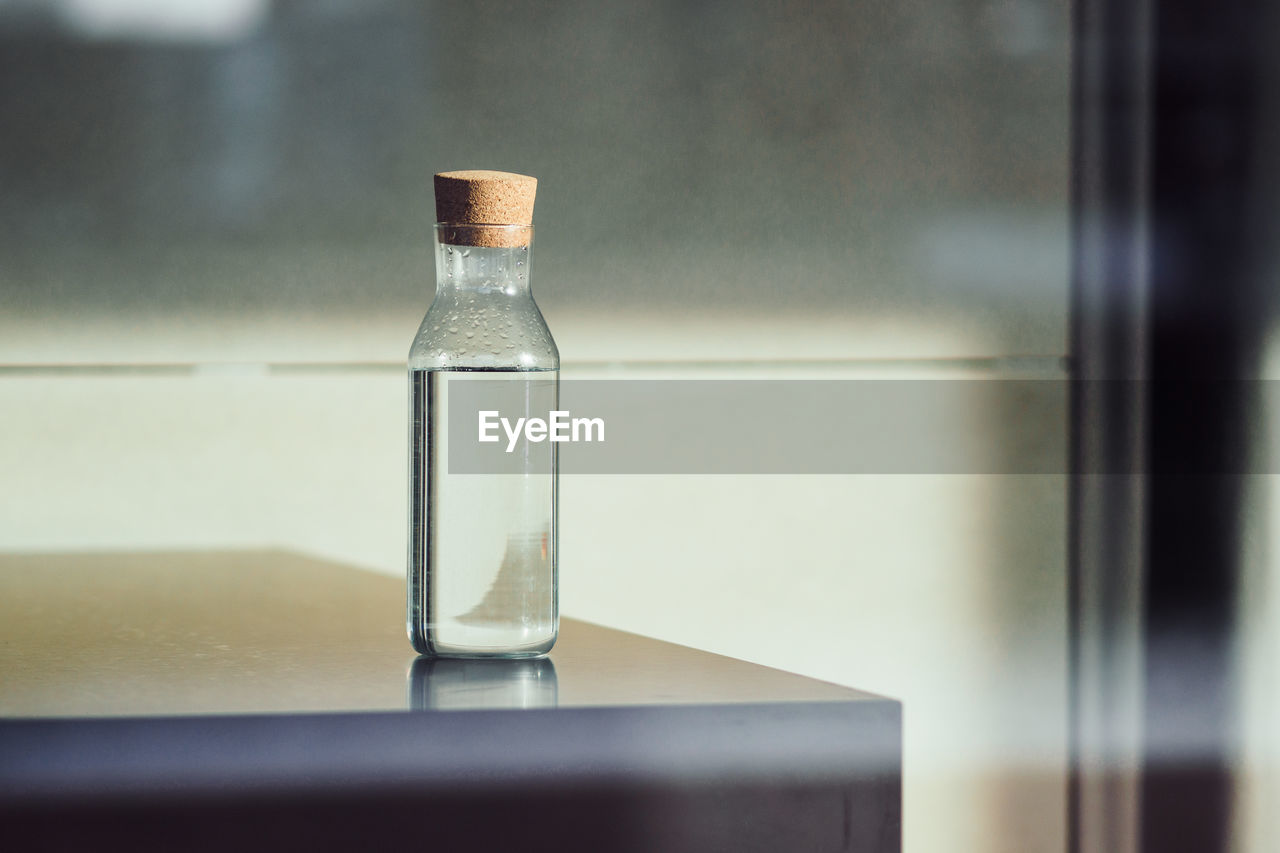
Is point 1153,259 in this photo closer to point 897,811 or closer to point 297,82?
point 297,82

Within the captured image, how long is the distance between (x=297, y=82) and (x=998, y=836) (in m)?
1.34

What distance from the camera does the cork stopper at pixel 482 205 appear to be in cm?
65

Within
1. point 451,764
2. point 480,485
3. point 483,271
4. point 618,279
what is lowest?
point 451,764

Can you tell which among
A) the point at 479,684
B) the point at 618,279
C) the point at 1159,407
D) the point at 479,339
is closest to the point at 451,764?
the point at 479,684

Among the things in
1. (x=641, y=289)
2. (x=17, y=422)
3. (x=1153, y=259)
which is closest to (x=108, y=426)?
(x=17, y=422)

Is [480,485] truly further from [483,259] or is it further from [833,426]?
[833,426]

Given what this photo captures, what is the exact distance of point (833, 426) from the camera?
5.37ft

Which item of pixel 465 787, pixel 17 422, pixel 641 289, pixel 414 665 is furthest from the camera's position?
pixel 641 289

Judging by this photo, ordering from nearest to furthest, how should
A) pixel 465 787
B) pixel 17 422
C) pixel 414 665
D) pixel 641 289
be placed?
pixel 465 787, pixel 414 665, pixel 17 422, pixel 641 289

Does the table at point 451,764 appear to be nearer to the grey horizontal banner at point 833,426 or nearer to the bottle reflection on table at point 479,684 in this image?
the bottle reflection on table at point 479,684

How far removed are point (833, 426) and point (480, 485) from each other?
1.05 meters

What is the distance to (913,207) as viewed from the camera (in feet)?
5.43

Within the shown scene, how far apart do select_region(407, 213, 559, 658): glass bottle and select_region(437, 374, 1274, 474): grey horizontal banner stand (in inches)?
36.1

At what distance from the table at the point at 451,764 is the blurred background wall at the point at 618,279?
986 mm
